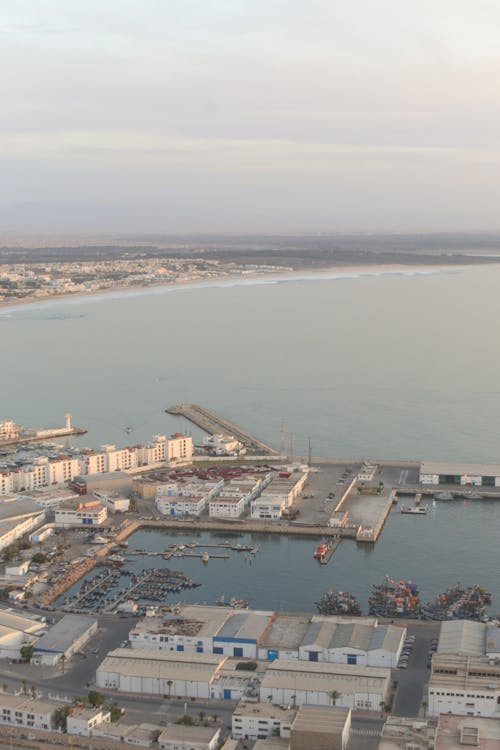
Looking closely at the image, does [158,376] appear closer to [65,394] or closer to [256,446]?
[65,394]

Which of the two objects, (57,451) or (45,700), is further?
(57,451)

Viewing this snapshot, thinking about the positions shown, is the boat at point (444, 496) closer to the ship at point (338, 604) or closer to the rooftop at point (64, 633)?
the ship at point (338, 604)

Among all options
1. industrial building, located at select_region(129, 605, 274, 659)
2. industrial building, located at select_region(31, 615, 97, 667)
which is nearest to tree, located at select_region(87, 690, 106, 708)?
industrial building, located at select_region(31, 615, 97, 667)

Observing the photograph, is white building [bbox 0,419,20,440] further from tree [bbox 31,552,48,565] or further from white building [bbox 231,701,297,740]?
white building [bbox 231,701,297,740]

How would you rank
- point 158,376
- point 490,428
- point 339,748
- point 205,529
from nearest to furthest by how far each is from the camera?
point 339,748 → point 205,529 → point 490,428 → point 158,376

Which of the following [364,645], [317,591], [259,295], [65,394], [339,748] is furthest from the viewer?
[259,295]

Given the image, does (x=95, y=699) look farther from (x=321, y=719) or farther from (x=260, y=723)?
(x=321, y=719)

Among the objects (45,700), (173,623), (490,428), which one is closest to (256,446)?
(490,428)

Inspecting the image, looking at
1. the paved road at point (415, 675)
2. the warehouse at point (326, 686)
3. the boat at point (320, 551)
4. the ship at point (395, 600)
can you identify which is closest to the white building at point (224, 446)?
the boat at point (320, 551)
